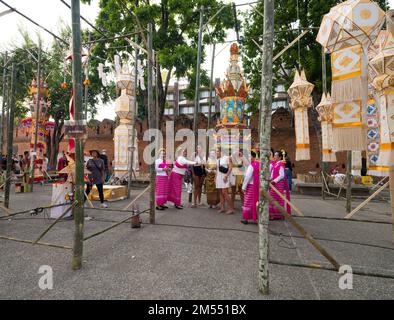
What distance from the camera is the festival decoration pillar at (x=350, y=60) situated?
4.63m

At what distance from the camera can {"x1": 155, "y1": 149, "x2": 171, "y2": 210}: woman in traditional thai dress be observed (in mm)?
7645

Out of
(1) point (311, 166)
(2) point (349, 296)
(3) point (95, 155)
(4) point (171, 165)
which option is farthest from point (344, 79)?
(1) point (311, 166)

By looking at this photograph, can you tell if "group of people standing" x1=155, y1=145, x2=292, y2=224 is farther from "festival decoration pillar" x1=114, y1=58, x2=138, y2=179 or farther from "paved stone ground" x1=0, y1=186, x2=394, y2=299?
"festival decoration pillar" x1=114, y1=58, x2=138, y2=179

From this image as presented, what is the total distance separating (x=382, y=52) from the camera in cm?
425

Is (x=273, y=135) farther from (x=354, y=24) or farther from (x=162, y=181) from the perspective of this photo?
(x=354, y=24)

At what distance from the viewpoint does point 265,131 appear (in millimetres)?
2697

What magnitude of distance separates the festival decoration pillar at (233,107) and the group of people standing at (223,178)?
2661 millimetres

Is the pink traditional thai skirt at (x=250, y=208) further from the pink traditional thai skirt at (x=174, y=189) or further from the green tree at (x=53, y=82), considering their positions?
the green tree at (x=53, y=82)

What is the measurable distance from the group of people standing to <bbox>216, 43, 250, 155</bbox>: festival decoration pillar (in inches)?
105

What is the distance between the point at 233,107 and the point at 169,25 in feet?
32.0

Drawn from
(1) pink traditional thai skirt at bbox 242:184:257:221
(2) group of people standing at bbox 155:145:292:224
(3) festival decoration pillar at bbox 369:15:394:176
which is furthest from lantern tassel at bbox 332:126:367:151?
(1) pink traditional thai skirt at bbox 242:184:257:221

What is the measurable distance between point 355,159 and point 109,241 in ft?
47.1

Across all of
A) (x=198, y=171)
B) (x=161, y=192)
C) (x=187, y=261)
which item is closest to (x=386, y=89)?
(x=187, y=261)

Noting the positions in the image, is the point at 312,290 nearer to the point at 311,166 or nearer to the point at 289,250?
the point at 289,250
